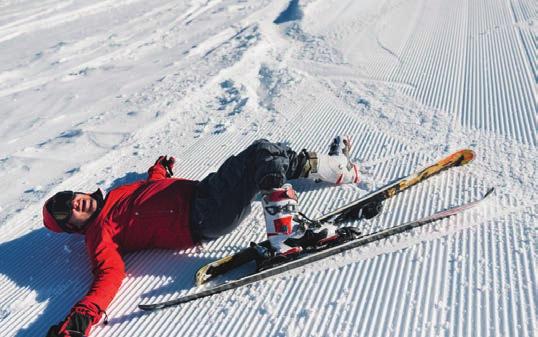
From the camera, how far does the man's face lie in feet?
10.6

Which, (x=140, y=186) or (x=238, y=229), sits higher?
(x=140, y=186)

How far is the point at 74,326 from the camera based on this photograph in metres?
2.62

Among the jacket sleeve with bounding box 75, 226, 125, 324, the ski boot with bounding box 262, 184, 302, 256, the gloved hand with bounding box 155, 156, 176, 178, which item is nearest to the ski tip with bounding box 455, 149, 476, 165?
the ski boot with bounding box 262, 184, 302, 256

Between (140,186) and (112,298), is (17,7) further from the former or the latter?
(112,298)

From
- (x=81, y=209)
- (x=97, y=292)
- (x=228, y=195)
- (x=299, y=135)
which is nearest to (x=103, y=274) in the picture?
(x=97, y=292)

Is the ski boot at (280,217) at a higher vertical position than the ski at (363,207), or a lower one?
higher

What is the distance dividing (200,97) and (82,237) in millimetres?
2951

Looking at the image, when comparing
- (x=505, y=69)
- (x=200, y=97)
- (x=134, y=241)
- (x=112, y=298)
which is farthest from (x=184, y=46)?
(x=112, y=298)

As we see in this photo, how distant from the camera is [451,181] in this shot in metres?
3.79

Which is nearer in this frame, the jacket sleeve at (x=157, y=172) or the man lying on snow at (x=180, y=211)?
the man lying on snow at (x=180, y=211)

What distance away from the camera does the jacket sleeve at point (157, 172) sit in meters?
3.93

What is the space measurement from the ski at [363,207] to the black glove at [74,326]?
0.70m

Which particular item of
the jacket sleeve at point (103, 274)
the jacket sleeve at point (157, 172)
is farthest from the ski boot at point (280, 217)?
the jacket sleeve at point (157, 172)

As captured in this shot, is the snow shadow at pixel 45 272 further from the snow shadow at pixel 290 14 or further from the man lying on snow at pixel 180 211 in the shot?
the snow shadow at pixel 290 14
